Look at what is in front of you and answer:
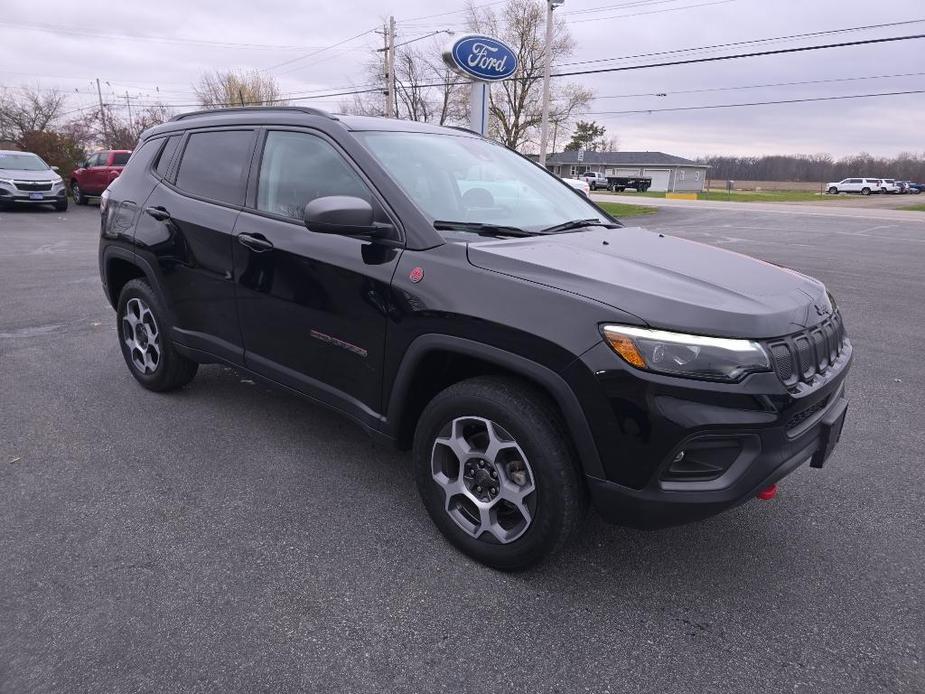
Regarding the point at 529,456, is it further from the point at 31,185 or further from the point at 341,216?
the point at 31,185

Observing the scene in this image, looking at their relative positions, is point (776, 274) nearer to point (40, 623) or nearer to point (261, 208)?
point (261, 208)

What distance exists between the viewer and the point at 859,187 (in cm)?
6134

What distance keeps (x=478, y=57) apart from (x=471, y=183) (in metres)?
12.2

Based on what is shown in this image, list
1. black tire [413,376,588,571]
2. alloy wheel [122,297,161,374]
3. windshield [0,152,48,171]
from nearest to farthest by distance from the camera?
1. black tire [413,376,588,571]
2. alloy wheel [122,297,161,374]
3. windshield [0,152,48,171]

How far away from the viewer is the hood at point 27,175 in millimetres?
17742

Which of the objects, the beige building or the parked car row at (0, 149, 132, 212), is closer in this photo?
the parked car row at (0, 149, 132, 212)

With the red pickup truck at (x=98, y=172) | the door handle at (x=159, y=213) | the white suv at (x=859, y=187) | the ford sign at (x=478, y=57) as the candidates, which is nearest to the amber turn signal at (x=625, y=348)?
the door handle at (x=159, y=213)

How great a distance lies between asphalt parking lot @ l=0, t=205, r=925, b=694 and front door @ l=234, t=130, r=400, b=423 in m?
0.59

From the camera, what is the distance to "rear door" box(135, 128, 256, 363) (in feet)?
11.9

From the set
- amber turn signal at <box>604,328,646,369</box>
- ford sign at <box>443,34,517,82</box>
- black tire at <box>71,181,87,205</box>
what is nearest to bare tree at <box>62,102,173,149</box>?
black tire at <box>71,181,87,205</box>

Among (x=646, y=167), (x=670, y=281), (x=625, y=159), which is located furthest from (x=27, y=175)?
(x=625, y=159)

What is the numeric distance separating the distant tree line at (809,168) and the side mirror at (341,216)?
313 ft

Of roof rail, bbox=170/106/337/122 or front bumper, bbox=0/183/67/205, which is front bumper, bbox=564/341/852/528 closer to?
roof rail, bbox=170/106/337/122

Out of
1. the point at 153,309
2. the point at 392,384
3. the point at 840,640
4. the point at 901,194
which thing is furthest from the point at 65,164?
the point at 901,194
